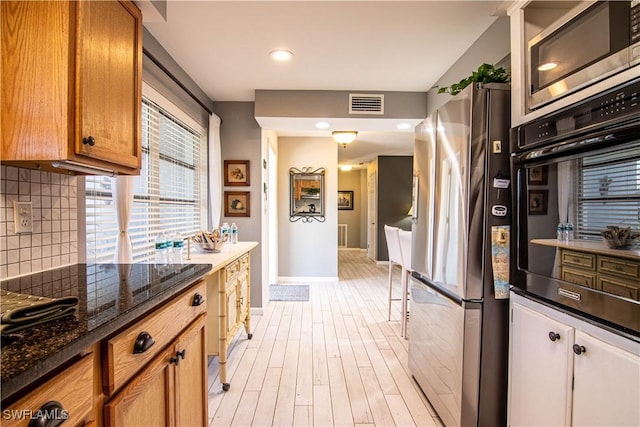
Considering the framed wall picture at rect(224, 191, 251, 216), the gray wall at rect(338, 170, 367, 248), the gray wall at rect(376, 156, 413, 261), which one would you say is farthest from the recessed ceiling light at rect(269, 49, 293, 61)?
the gray wall at rect(338, 170, 367, 248)

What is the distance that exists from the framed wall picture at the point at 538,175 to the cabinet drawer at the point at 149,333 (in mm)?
1512

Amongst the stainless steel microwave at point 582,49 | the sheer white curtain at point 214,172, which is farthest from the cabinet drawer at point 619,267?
the sheer white curtain at point 214,172

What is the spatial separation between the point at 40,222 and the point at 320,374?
196cm

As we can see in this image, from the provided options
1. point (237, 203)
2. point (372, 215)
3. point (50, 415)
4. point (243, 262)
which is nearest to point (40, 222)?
point (50, 415)

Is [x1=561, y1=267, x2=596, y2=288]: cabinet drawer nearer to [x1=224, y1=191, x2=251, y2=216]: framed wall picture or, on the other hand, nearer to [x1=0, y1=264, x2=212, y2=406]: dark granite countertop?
[x1=0, y1=264, x2=212, y2=406]: dark granite countertop

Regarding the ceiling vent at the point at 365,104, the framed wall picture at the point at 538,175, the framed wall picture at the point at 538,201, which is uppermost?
the ceiling vent at the point at 365,104

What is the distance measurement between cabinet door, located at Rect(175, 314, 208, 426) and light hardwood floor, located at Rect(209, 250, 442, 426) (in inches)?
19.8

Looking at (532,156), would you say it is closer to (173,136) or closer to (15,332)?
(15,332)

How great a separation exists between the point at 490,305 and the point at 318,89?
2.41 m

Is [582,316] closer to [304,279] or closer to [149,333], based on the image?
[149,333]

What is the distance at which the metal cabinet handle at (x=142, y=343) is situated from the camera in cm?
92

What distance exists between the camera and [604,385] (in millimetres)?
999

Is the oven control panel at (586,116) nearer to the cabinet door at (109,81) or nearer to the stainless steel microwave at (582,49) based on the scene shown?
the stainless steel microwave at (582,49)

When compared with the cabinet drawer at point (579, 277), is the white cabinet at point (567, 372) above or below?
below
